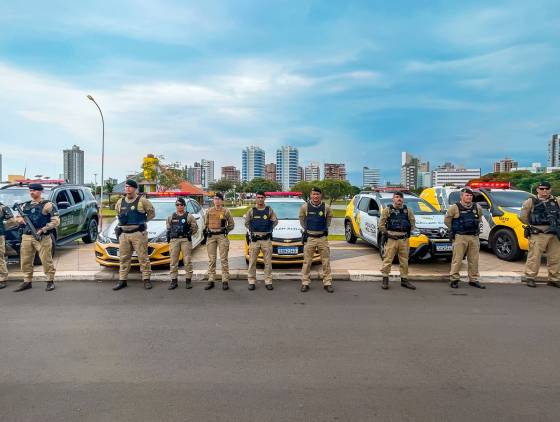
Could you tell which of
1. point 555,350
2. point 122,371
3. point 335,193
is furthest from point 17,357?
point 335,193

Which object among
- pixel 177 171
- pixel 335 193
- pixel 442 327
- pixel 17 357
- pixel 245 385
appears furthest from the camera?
pixel 335 193

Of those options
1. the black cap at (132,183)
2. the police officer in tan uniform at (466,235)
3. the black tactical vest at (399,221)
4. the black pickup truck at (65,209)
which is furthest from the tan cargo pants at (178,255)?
the police officer in tan uniform at (466,235)

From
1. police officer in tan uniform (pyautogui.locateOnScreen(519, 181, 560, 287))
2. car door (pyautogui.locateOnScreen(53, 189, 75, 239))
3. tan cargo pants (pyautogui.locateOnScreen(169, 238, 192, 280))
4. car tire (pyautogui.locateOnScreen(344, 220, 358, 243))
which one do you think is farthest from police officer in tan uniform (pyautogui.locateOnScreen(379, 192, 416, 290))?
car door (pyautogui.locateOnScreen(53, 189, 75, 239))

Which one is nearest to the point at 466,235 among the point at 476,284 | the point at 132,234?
the point at 476,284

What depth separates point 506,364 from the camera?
3.61 meters

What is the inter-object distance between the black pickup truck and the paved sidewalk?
1.83 feet

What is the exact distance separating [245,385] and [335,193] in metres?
59.8

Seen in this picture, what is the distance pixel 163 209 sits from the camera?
29.6 feet

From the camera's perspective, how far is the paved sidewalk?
7117mm

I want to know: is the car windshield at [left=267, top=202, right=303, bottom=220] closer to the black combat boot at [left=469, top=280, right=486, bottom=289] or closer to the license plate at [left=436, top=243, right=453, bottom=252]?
the license plate at [left=436, top=243, right=453, bottom=252]

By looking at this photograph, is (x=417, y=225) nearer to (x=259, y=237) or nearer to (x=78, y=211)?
(x=259, y=237)

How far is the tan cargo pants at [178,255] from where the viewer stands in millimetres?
6723

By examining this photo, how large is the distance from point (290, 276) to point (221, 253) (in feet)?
4.88

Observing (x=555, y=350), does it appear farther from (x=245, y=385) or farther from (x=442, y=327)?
(x=245, y=385)
